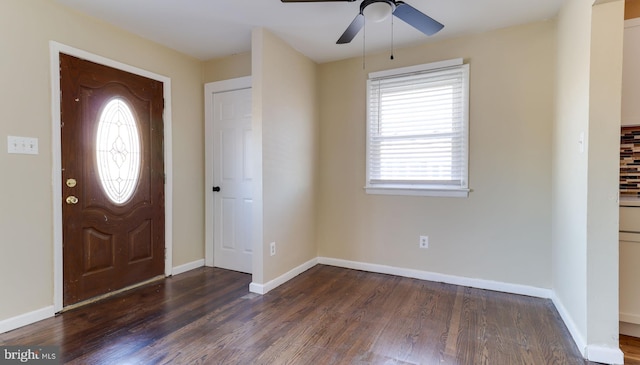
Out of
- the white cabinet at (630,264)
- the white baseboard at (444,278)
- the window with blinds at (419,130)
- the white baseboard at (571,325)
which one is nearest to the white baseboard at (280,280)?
the white baseboard at (444,278)

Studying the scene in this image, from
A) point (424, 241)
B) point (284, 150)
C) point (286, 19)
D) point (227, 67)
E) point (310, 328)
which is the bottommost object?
point (310, 328)

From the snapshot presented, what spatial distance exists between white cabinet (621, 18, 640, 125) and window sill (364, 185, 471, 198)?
124 cm

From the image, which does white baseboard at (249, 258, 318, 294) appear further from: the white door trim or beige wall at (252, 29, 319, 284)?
the white door trim

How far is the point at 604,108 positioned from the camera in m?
1.82

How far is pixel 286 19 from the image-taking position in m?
2.70

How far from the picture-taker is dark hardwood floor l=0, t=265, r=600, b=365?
6.24 feet

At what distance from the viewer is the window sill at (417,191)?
120 inches

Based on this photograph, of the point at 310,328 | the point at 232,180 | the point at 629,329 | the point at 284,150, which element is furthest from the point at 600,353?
the point at 232,180

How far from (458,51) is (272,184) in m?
2.23

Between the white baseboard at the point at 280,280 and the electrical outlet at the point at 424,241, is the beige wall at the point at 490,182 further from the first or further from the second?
the white baseboard at the point at 280,280

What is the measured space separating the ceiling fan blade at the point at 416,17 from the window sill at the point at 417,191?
1.50 m

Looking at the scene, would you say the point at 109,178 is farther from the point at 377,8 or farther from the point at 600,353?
the point at 600,353

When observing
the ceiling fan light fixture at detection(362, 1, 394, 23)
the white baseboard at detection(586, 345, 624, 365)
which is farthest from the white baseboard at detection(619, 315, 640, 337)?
the ceiling fan light fixture at detection(362, 1, 394, 23)

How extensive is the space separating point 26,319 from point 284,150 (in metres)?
2.38
